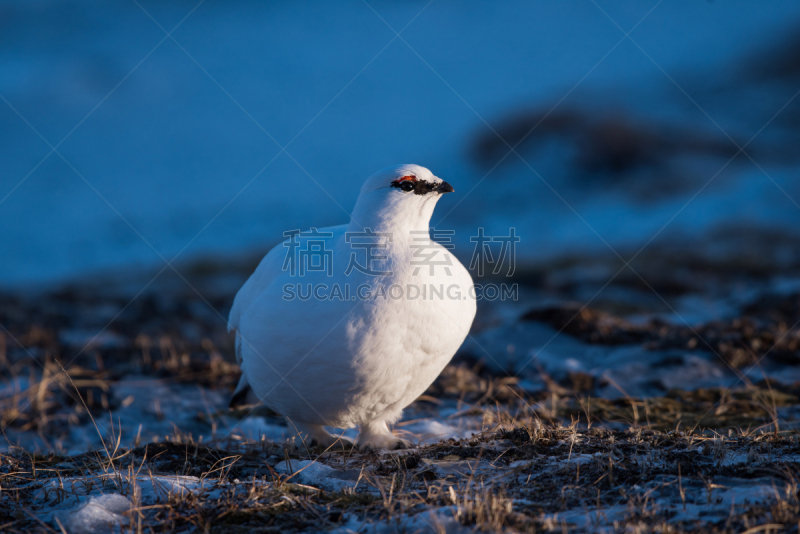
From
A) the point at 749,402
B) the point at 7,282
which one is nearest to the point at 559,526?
the point at 749,402

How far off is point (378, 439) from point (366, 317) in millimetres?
1039

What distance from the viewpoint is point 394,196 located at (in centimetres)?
353

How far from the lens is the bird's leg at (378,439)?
Result: 146 inches

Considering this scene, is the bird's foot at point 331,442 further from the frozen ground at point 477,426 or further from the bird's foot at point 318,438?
the frozen ground at point 477,426

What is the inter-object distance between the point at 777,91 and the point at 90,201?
21.3 m

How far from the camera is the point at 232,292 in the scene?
428 inches

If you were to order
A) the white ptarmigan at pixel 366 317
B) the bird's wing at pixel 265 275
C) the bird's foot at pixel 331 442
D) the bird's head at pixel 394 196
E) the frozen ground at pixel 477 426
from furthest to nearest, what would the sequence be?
the bird's foot at pixel 331 442 < the bird's wing at pixel 265 275 < the bird's head at pixel 394 196 < the white ptarmigan at pixel 366 317 < the frozen ground at pixel 477 426

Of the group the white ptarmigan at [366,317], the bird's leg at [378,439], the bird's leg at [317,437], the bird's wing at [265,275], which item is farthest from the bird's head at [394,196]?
the bird's leg at [317,437]

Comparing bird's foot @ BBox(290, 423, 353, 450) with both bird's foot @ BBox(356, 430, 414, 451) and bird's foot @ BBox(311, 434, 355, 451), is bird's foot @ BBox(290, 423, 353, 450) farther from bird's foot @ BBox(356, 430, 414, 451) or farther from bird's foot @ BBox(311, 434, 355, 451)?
bird's foot @ BBox(356, 430, 414, 451)

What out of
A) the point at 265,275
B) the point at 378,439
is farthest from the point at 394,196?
the point at 378,439

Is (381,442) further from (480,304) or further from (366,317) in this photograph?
(480,304)

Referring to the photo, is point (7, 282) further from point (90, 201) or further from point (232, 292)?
point (232, 292)

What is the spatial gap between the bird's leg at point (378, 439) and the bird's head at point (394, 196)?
132 centimetres

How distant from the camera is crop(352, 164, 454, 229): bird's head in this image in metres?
3.51
